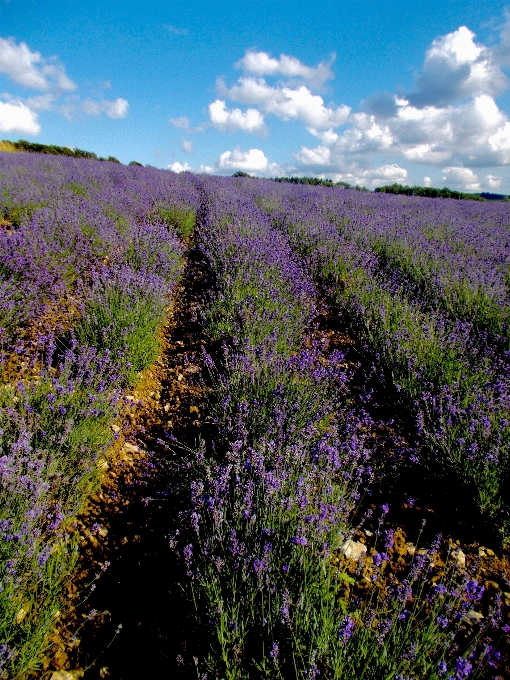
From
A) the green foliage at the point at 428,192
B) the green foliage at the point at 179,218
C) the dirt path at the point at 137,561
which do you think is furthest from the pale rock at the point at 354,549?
the green foliage at the point at 428,192

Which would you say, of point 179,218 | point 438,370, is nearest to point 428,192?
point 179,218

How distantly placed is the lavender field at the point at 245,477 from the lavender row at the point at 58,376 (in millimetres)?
19

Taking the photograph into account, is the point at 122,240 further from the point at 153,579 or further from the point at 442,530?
the point at 442,530

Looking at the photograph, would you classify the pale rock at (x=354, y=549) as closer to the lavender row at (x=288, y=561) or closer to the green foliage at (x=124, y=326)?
the lavender row at (x=288, y=561)

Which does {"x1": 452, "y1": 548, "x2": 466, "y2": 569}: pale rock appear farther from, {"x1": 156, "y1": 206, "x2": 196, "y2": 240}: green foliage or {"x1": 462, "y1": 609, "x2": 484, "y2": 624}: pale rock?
{"x1": 156, "y1": 206, "x2": 196, "y2": 240}: green foliage

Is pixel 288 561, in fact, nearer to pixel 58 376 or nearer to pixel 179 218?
pixel 58 376

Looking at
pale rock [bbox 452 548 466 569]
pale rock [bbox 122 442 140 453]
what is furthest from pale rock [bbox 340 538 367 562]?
pale rock [bbox 122 442 140 453]

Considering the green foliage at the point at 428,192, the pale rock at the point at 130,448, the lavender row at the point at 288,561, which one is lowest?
the pale rock at the point at 130,448

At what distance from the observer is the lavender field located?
4.49 feet

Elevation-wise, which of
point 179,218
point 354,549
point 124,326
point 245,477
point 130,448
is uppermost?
point 179,218

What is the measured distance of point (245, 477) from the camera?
1.85 m

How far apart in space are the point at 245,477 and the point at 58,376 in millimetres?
1793

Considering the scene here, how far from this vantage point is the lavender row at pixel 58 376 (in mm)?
1472

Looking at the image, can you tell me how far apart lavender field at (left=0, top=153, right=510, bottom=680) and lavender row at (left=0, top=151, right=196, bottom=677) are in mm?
19
